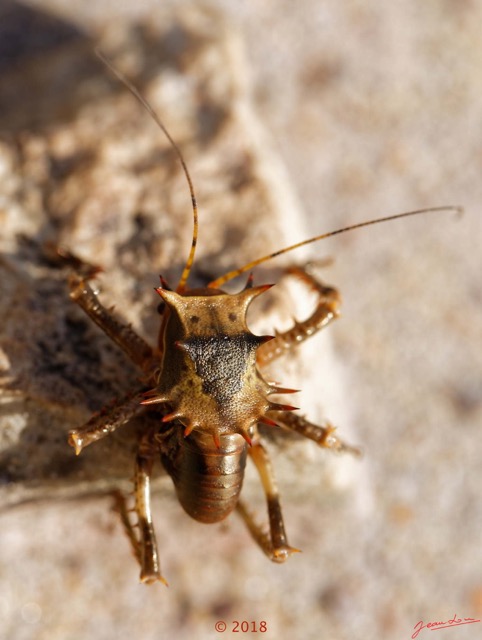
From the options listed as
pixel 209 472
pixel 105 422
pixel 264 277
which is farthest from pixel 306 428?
pixel 105 422

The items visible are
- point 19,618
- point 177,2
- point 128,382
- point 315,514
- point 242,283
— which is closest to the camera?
point 128,382

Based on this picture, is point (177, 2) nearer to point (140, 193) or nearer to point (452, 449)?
point (140, 193)

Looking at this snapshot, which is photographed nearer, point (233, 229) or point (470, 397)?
point (233, 229)

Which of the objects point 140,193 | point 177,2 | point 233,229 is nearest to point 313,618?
point 233,229

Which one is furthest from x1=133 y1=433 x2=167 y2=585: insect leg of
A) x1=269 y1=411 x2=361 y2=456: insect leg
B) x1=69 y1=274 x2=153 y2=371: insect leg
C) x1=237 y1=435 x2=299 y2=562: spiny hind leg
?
x1=269 y1=411 x2=361 y2=456: insect leg

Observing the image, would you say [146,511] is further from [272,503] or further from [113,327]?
[113,327]

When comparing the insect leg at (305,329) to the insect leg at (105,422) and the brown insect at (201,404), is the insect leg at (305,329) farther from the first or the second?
the insect leg at (105,422)

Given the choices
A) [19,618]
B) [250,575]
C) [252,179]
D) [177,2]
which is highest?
[177,2]

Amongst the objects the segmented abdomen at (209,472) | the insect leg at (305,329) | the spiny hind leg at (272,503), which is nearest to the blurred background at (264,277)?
the insect leg at (305,329)
